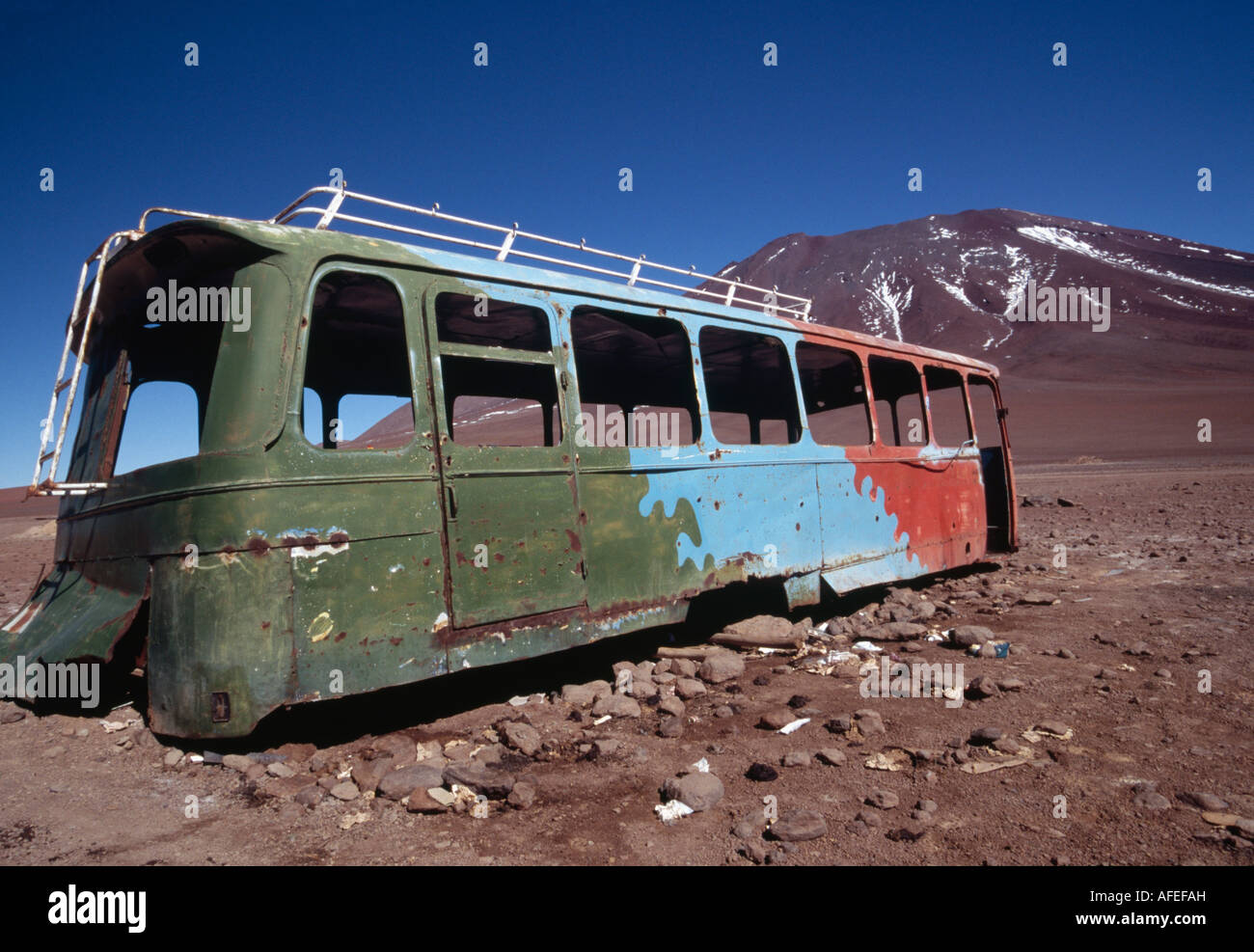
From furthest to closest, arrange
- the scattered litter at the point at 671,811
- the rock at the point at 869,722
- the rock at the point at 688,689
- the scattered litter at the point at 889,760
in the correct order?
the rock at the point at 688,689, the rock at the point at 869,722, the scattered litter at the point at 889,760, the scattered litter at the point at 671,811

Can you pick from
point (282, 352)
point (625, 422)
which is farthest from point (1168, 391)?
point (282, 352)

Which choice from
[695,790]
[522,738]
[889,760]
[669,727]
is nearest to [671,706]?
[669,727]

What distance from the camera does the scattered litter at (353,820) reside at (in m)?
2.50

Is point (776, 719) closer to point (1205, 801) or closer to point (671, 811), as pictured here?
point (671, 811)

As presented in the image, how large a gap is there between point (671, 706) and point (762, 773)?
0.85 m

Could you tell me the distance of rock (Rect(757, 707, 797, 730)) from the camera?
338 cm

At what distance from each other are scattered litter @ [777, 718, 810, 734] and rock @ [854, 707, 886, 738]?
24 centimetres

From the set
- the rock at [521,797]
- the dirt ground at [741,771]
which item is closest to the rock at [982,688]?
the dirt ground at [741,771]

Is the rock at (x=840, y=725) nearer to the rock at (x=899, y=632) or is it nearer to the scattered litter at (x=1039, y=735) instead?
the scattered litter at (x=1039, y=735)

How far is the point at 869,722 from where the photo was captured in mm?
3270

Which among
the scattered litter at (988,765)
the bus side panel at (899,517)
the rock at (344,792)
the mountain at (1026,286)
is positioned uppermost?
the mountain at (1026,286)

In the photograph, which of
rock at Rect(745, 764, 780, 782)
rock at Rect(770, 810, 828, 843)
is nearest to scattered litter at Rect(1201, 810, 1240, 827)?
rock at Rect(770, 810, 828, 843)

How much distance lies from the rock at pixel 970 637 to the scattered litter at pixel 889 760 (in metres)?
1.87

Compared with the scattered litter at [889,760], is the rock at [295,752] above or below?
above
